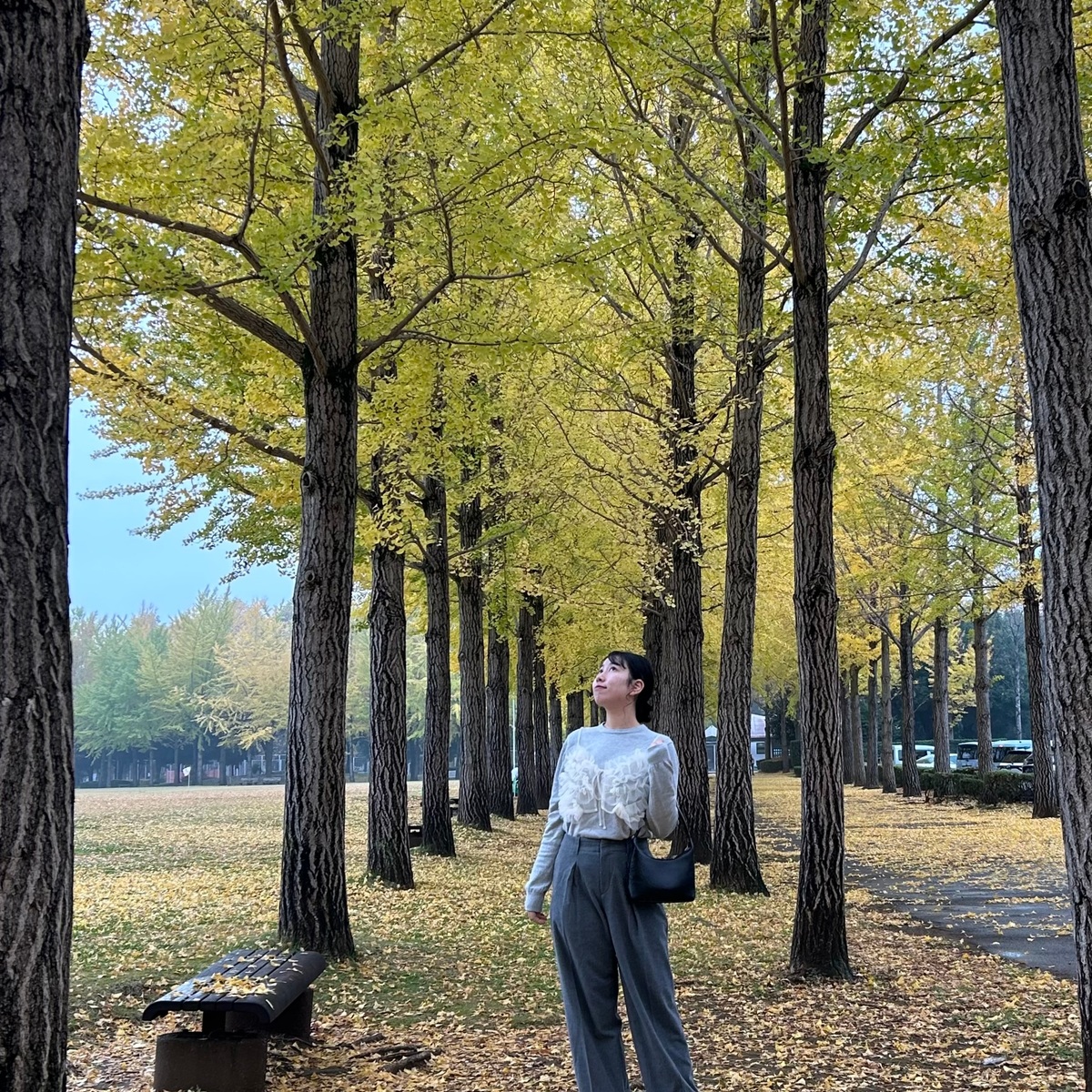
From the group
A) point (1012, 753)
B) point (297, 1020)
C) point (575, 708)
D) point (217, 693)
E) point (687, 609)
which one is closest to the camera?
point (297, 1020)

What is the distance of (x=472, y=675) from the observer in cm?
1773

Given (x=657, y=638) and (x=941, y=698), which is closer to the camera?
(x=657, y=638)

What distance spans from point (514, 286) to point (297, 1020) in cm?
673

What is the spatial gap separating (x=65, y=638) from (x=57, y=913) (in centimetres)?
71

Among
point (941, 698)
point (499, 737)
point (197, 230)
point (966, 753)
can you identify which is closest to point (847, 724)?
point (941, 698)

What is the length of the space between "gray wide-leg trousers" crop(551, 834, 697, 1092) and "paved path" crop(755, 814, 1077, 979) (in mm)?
3913

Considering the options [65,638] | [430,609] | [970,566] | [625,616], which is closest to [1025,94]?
[65,638]

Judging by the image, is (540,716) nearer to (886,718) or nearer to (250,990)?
(886,718)

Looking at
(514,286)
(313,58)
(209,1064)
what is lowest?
(209,1064)

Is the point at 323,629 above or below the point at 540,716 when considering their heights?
above

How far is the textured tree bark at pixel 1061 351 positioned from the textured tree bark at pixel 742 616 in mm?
6683

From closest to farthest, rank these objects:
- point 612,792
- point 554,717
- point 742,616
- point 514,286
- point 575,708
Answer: point 612,792, point 514,286, point 742,616, point 554,717, point 575,708

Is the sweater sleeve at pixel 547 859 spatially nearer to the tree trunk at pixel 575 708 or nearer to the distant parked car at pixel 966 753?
the tree trunk at pixel 575 708

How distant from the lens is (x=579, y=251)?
8.27 meters
